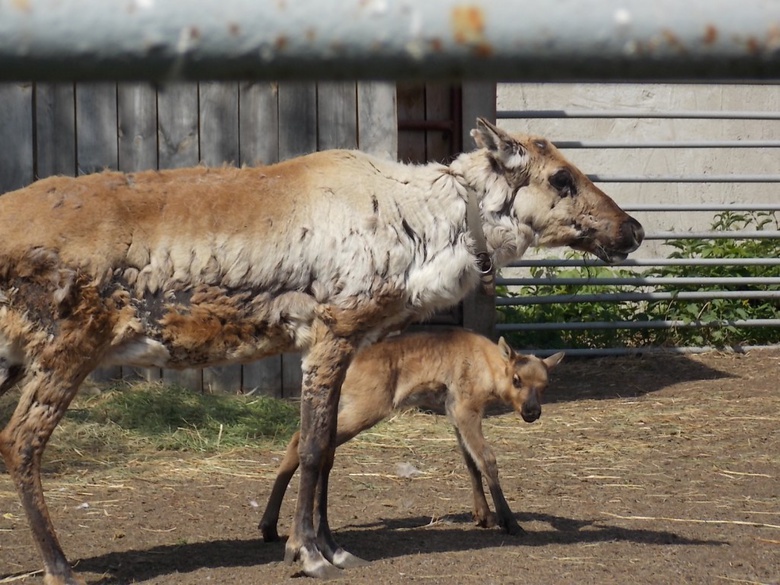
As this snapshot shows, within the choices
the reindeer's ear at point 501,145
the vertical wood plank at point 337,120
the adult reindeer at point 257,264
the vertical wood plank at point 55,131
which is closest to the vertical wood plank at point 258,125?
the vertical wood plank at point 337,120

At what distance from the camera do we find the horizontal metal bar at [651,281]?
968 cm

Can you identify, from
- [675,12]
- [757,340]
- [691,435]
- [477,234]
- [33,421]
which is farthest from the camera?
[757,340]

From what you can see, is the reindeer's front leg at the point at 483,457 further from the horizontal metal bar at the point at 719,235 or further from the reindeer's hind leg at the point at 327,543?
the horizontal metal bar at the point at 719,235

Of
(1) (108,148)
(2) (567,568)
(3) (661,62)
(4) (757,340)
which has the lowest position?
(2) (567,568)

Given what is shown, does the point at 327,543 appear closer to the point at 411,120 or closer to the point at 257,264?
the point at 257,264

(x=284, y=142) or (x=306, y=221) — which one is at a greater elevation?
(x=284, y=142)

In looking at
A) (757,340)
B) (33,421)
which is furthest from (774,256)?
(33,421)

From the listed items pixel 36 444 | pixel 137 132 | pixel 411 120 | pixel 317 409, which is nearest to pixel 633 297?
pixel 411 120

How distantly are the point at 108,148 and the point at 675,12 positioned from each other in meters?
7.31

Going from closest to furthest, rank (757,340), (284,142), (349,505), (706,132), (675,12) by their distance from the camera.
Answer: (675,12) → (349,505) → (284,142) → (757,340) → (706,132)

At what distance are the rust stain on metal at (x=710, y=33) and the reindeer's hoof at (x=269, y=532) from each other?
15.1 feet

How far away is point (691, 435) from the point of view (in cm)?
745

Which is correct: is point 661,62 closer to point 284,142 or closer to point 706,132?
point 284,142

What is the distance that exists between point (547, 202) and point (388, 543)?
179 centimetres
